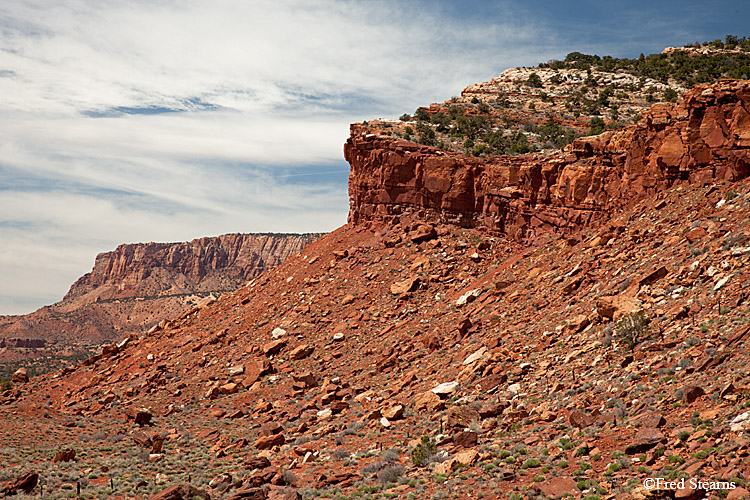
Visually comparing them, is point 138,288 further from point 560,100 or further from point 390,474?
point 390,474

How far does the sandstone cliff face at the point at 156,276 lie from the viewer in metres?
129

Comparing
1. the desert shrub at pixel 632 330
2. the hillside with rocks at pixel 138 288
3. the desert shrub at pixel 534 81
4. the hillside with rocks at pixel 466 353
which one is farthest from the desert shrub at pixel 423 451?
the hillside with rocks at pixel 138 288

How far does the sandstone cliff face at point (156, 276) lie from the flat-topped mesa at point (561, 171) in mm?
94808

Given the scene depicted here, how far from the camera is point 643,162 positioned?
97.3 feet

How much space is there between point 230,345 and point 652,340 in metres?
27.5

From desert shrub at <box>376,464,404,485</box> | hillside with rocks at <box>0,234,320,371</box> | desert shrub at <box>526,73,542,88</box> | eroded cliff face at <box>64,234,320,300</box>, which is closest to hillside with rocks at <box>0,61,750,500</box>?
Result: desert shrub at <box>376,464,404,485</box>

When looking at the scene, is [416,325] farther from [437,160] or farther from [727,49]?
[727,49]

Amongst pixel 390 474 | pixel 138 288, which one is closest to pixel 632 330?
pixel 390 474

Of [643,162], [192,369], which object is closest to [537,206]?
[643,162]

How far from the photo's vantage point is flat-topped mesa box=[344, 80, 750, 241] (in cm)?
2672

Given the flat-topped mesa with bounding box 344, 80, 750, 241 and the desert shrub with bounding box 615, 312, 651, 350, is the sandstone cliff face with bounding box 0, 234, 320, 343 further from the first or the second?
the desert shrub with bounding box 615, 312, 651, 350

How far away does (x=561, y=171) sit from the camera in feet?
114

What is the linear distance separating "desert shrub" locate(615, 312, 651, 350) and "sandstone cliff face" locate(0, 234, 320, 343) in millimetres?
117604

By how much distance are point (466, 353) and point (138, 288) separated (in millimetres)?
153649
